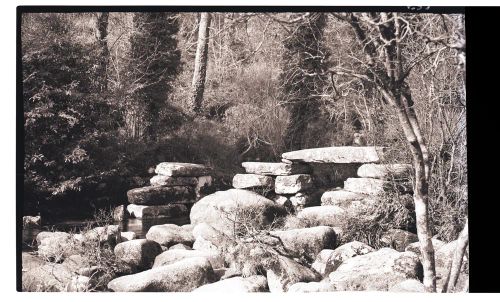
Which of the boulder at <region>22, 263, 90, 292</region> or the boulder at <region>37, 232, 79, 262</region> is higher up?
the boulder at <region>37, 232, 79, 262</region>

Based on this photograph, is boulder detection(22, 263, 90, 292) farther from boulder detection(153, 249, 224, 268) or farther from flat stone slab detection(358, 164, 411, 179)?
flat stone slab detection(358, 164, 411, 179)

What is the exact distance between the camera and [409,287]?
647cm

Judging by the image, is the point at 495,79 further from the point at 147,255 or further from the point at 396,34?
the point at 147,255

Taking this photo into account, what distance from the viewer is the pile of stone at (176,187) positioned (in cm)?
696

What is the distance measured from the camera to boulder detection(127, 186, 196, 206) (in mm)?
6906

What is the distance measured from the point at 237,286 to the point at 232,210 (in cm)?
91

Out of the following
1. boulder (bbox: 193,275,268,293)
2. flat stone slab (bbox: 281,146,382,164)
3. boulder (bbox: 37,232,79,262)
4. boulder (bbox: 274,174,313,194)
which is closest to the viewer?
boulder (bbox: 193,275,268,293)

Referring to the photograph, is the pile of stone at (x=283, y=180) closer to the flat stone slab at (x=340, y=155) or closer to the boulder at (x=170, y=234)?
the flat stone slab at (x=340, y=155)

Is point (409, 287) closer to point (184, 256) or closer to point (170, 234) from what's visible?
point (184, 256)

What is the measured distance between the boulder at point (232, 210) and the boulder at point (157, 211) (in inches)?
5.1

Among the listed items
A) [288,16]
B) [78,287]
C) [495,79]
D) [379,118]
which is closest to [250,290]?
[78,287]

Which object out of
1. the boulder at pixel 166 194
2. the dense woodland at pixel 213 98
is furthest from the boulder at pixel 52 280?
the boulder at pixel 166 194

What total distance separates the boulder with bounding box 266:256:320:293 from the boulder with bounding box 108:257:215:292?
2.16ft

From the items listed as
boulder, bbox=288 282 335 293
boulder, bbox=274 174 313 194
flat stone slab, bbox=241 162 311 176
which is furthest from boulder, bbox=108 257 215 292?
boulder, bbox=274 174 313 194
